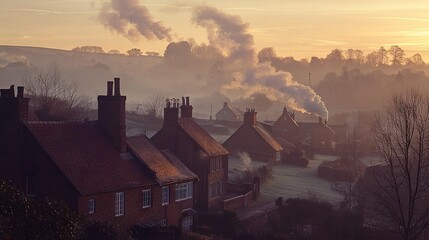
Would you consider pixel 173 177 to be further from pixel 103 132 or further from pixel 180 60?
pixel 180 60

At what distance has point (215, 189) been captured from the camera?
48.7 m

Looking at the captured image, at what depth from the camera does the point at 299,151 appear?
7850cm

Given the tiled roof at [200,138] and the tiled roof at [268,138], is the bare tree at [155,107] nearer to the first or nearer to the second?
the tiled roof at [268,138]

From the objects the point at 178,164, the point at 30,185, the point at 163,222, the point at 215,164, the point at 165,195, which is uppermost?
the point at 30,185

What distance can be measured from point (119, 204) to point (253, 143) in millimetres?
39454

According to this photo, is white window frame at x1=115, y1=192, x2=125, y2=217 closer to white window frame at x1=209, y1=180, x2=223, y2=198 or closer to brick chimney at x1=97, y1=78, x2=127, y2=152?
brick chimney at x1=97, y1=78, x2=127, y2=152

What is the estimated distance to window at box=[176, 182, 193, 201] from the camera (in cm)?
4059

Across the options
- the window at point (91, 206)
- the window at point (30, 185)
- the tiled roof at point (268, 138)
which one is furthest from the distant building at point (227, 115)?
the window at point (91, 206)

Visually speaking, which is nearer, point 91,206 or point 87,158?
point 91,206

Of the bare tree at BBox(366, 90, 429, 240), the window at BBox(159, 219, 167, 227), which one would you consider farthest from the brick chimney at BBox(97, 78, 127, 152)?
the bare tree at BBox(366, 90, 429, 240)

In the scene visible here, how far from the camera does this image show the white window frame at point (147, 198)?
3678 centimetres

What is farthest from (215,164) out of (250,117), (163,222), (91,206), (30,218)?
(30,218)

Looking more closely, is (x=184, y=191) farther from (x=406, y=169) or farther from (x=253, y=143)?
(x=253, y=143)

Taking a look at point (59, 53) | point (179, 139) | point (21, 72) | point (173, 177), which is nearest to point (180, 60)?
point (21, 72)
